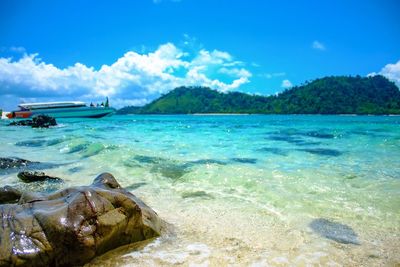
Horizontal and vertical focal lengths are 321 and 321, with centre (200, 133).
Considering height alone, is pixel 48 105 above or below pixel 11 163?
above

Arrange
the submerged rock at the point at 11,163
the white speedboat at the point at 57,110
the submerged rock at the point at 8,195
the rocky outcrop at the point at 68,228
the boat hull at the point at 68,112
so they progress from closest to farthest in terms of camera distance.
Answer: the rocky outcrop at the point at 68,228, the submerged rock at the point at 8,195, the submerged rock at the point at 11,163, the boat hull at the point at 68,112, the white speedboat at the point at 57,110

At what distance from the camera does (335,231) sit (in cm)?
563

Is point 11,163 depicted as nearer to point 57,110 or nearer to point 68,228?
point 68,228

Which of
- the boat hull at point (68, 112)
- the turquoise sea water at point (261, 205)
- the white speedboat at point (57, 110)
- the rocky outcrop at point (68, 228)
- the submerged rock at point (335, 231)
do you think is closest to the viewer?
the rocky outcrop at point (68, 228)

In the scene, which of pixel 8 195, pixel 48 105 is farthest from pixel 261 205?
pixel 48 105

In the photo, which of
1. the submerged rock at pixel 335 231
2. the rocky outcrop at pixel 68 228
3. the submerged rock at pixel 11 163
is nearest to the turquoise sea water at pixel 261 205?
the submerged rock at pixel 335 231

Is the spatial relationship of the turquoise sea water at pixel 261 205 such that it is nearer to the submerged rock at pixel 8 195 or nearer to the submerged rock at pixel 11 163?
→ the submerged rock at pixel 11 163

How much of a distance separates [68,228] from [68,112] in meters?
81.4

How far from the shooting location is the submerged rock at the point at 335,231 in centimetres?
523

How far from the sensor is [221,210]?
691cm

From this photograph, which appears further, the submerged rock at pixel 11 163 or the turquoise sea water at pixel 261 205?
the submerged rock at pixel 11 163

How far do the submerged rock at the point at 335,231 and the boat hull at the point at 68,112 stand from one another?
3134 inches

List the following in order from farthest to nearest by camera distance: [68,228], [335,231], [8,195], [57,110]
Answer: [57,110]
[8,195]
[335,231]
[68,228]

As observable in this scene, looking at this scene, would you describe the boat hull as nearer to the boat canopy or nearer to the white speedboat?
the white speedboat
